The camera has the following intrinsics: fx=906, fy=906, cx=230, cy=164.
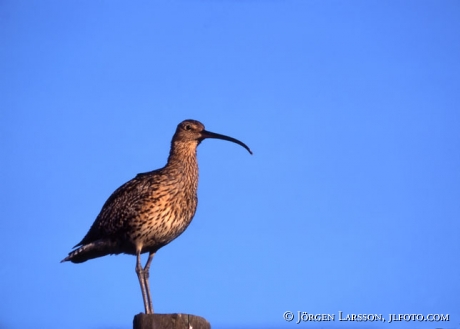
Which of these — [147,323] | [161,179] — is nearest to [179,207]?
[161,179]

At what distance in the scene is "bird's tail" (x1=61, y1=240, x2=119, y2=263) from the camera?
14.6 m

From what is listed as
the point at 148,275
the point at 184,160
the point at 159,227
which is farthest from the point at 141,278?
→ the point at 184,160

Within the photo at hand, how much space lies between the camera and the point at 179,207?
14.3 metres

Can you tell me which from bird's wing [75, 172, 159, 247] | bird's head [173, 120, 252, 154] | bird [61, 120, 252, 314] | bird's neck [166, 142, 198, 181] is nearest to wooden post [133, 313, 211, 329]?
bird [61, 120, 252, 314]

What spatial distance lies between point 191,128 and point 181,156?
536 millimetres

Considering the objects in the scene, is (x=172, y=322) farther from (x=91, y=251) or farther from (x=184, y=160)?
(x=184, y=160)

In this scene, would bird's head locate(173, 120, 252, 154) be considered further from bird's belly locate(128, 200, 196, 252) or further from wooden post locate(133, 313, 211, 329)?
wooden post locate(133, 313, 211, 329)

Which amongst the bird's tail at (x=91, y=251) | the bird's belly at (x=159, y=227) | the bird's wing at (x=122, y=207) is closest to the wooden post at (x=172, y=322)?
the bird's belly at (x=159, y=227)

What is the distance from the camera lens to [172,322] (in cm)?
897

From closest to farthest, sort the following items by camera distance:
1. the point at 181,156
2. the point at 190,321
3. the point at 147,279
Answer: the point at 190,321 → the point at 147,279 → the point at 181,156

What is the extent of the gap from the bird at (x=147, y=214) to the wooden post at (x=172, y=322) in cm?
466

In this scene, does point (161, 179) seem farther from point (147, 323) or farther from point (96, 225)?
point (147, 323)

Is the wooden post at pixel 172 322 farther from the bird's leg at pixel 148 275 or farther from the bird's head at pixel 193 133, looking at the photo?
the bird's head at pixel 193 133

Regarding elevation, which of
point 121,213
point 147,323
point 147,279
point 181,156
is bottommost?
point 147,323
